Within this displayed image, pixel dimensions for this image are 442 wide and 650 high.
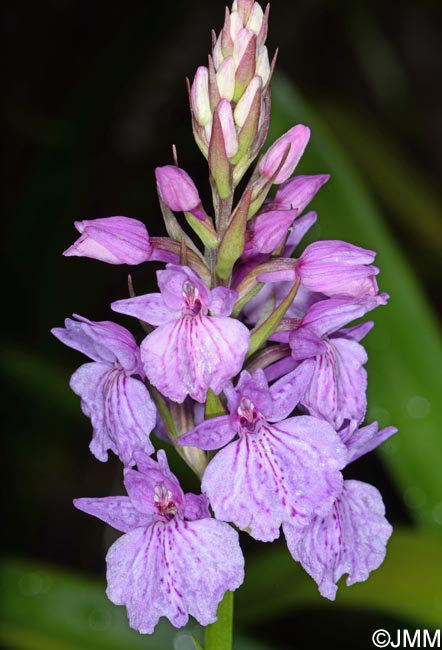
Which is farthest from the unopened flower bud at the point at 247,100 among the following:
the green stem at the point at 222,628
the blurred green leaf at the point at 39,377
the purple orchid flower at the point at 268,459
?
the blurred green leaf at the point at 39,377

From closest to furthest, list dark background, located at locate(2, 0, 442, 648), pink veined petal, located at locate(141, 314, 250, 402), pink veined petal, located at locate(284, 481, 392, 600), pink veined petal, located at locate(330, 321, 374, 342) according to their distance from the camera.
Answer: pink veined petal, located at locate(141, 314, 250, 402) → pink veined petal, located at locate(284, 481, 392, 600) → pink veined petal, located at locate(330, 321, 374, 342) → dark background, located at locate(2, 0, 442, 648)

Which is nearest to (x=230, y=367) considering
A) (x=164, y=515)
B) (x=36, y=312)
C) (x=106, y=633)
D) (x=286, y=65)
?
(x=164, y=515)

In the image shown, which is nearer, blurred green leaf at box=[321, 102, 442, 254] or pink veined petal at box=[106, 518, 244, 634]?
pink veined petal at box=[106, 518, 244, 634]

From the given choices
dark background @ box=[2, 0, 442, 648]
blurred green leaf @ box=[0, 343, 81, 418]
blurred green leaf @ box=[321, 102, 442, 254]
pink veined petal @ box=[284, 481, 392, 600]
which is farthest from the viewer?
blurred green leaf @ box=[321, 102, 442, 254]

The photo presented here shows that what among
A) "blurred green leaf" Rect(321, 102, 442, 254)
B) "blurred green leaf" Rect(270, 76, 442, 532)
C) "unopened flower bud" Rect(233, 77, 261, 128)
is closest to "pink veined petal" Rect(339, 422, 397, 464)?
"unopened flower bud" Rect(233, 77, 261, 128)

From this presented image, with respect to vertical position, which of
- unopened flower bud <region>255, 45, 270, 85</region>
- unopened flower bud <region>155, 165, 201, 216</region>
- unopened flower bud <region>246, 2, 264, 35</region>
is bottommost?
unopened flower bud <region>155, 165, 201, 216</region>

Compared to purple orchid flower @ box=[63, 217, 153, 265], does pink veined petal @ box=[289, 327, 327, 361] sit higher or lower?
lower

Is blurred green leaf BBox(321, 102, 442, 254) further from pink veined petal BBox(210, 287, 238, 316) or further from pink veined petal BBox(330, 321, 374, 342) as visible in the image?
pink veined petal BBox(210, 287, 238, 316)

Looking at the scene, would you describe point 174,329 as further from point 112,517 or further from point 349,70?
point 349,70

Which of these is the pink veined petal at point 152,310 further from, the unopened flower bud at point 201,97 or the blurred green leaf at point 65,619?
the blurred green leaf at point 65,619
